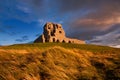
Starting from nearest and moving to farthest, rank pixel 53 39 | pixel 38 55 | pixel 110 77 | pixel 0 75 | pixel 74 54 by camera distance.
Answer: pixel 0 75 → pixel 110 77 → pixel 38 55 → pixel 74 54 → pixel 53 39

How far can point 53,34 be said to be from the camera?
102 metres

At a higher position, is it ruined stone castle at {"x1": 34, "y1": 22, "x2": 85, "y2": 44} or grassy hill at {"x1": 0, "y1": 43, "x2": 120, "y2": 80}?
ruined stone castle at {"x1": 34, "y1": 22, "x2": 85, "y2": 44}

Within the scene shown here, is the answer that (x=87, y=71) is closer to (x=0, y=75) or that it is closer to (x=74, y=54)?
(x=74, y=54)

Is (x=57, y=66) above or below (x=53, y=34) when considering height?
below

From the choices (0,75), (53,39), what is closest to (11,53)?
(0,75)

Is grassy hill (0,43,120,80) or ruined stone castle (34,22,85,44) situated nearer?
grassy hill (0,43,120,80)

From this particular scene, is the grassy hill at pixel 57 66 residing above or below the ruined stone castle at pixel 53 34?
below

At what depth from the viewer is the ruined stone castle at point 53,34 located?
96.4 meters

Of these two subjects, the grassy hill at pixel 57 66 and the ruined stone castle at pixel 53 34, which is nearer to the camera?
the grassy hill at pixel 57 66

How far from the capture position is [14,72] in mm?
21469

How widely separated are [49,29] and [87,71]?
7701 centimetres

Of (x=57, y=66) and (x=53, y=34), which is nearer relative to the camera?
(x=57, y=66)

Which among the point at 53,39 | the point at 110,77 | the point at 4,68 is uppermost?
the point at 53,39

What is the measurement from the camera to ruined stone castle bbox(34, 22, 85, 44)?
9636cm
